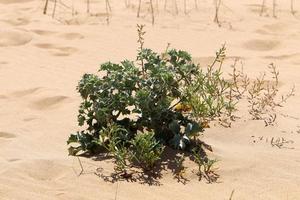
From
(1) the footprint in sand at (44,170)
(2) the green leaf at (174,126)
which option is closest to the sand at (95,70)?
(1) the footprint in sand at (44,170)

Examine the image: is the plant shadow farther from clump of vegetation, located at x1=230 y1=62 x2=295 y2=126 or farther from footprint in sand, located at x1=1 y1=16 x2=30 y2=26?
footprint in sand, located at x1=1 y1=16 x2=30 y2=26

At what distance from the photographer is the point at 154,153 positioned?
9.21 feet

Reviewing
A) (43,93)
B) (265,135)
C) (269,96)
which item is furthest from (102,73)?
(265,135)

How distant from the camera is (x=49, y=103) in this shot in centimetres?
407

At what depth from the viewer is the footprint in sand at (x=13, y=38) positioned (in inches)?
215

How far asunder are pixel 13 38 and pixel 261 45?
2340mm

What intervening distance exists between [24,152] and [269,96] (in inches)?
64.3

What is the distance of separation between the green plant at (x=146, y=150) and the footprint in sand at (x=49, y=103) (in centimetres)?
135

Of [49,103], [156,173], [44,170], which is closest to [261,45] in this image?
[49,103]

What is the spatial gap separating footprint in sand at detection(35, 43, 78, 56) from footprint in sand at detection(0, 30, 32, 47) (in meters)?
0.19

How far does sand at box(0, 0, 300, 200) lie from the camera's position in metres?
2.66

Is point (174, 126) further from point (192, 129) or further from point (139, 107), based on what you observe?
point (139, 107)

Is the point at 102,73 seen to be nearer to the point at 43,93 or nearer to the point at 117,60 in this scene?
the point at 117,60

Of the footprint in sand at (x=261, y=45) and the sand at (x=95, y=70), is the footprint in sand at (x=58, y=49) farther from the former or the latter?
the footprint in sand at (x=261, y=45)
